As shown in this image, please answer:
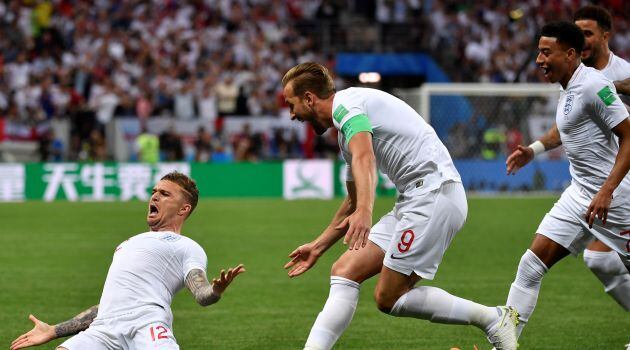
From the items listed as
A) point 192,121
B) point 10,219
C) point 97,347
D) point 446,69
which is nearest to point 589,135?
point 97,347

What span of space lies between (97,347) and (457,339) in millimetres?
3517

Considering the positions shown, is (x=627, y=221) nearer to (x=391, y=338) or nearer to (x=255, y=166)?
(x=391, y=338)

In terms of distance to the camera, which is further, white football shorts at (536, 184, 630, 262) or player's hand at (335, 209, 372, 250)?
white football shorts at (536, 184, 630, 262)

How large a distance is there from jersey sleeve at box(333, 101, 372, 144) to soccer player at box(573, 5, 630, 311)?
8.22ft

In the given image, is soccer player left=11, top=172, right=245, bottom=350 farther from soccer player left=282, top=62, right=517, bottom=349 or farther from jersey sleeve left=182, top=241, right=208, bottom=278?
soccer player left=282, top=62, right=517, bottom=349

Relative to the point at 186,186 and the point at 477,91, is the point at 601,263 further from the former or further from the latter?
the point at 477,91

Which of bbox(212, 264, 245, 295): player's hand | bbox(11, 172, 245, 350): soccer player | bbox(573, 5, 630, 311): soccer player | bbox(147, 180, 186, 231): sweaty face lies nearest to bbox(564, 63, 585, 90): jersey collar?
bbox(573, 5, 630, 311): soccer player

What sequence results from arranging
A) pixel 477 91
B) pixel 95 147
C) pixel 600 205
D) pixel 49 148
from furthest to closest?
pixel 477 91, pixel 95 147, pixel 49 148, pixel 600 205

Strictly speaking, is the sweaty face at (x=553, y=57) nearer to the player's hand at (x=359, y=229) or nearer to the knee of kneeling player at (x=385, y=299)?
the knee of kneeling player at (x=385, y=299)

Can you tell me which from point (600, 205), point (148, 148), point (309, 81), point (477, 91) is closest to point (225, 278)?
point (309, 81)

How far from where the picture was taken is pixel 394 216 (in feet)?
22.3

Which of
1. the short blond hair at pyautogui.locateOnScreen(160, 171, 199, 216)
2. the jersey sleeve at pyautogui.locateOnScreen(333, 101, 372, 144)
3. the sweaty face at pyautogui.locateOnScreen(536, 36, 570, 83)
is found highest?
the sweaty face at pyautogui.locateOnScreen(536, 36, 570, 83)

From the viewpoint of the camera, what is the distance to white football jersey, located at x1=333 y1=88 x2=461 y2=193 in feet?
20.9

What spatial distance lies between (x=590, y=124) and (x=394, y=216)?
1.68 metres
